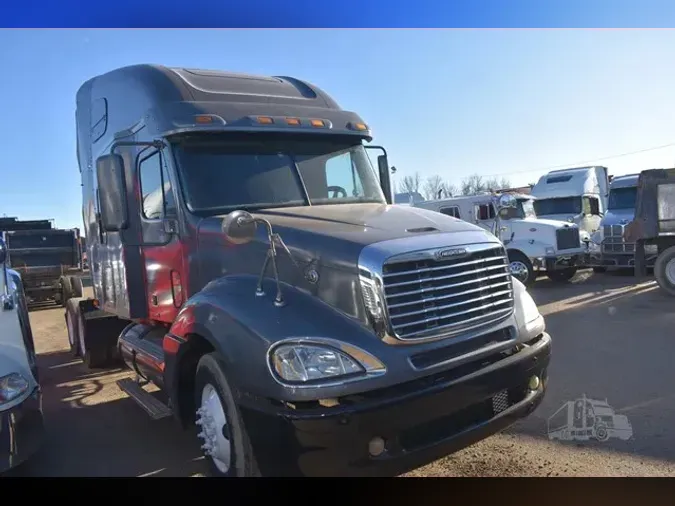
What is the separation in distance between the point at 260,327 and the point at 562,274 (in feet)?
35.7

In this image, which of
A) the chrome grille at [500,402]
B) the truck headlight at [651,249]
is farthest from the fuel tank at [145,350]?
the truck headlight at [651,249]

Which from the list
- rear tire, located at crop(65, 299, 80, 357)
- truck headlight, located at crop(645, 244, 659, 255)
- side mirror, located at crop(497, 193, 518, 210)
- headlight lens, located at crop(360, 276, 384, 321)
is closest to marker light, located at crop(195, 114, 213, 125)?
headlight lens, located at crop(360, 276, 384, 321)

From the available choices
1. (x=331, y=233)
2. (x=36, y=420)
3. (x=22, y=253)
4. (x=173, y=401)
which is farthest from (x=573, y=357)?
(x=22, y=253)

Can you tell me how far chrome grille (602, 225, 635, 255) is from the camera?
11.9 m

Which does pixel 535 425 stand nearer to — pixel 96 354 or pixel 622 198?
pixel 96 354

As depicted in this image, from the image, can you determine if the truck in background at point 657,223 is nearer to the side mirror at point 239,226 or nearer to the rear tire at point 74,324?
the side mirror at point 239,226

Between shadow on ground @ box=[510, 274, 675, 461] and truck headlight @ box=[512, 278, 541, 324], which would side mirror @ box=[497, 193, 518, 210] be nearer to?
shadow on ground @ box=[510, 274, 675, 461]

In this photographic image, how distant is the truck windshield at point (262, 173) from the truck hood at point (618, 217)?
10.5 metres

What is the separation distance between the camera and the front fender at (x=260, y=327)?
2.69m

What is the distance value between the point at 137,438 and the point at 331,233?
2.36 metres

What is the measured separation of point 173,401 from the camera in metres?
3.46

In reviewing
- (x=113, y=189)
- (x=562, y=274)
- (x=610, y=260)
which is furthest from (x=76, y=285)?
(x=610, y=260)

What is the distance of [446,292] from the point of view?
3.02 m

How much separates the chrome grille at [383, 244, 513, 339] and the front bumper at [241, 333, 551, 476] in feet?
0.90
